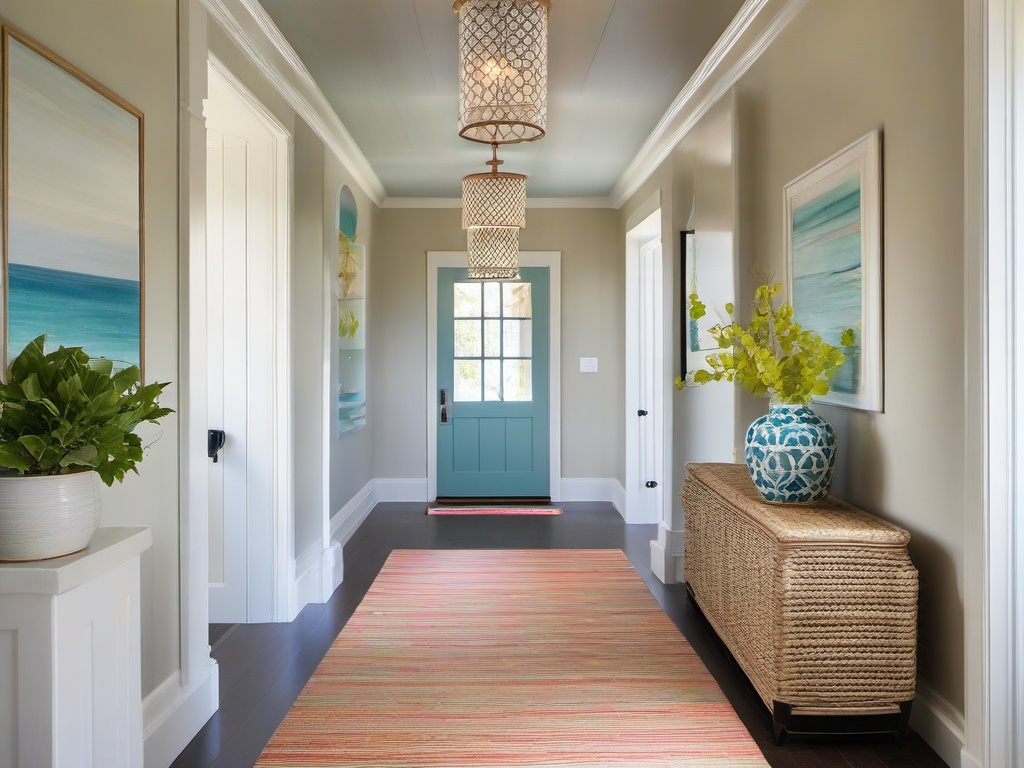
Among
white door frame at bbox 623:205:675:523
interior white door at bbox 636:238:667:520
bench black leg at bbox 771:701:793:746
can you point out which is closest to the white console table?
bench black leg at bbox 771:701:793:746

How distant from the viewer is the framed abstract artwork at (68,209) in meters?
1.60

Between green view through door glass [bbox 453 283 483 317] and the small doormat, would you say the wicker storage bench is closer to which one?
the small doormat

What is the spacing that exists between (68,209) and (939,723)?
2539 millimetres

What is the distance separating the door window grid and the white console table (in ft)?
17.2

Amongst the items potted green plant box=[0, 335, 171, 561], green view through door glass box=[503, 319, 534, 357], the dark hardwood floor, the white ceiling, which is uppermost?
the white ceiling

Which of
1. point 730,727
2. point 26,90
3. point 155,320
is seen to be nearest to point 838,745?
point 730,727

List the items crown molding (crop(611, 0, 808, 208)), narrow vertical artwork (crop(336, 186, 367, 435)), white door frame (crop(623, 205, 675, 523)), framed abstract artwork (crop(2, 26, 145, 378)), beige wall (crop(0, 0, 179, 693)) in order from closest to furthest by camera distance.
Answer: framed abstract artwork (crop(2, 26, 145, 378)) → beige wall (crop(0, 0, 179, 693)) → crown molding (crop(611, 0, 808, 208)) → narrow vertical artwork (crop(336, 186, 367, 435)) → white door frame (crop(623, 205, 675, 523))

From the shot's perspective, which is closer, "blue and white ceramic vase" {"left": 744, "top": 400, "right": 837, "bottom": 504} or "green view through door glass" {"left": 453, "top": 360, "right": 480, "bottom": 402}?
"blue and white ceramic vase" {"left": 744, "top": 400, "right": 837, "bottom": 504}

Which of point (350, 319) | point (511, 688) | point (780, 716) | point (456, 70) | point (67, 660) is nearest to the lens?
point (67, 660)

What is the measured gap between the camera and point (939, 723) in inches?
86.4

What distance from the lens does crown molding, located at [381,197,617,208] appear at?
661 cm

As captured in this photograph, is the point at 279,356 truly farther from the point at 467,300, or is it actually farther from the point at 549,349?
the point at 549,349

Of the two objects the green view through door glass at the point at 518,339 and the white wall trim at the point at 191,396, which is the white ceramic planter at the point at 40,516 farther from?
the green view through door glass at the point at 518,339

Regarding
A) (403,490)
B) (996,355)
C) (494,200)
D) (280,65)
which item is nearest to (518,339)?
(403,490)
